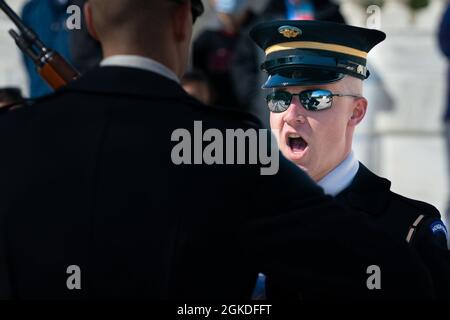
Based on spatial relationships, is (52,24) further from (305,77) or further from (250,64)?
(305,77)

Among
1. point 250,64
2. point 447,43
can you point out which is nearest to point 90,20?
point 250,64

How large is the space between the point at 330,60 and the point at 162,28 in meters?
1.13

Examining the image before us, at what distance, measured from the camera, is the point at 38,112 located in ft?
8.61

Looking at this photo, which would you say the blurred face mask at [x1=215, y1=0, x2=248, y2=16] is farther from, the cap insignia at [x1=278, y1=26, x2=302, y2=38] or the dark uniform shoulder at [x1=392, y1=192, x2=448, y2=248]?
the dark uniform shoulder at [x1=392, y1=192, x2=448, y2=248]

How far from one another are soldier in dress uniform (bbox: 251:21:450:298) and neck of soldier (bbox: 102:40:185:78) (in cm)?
96

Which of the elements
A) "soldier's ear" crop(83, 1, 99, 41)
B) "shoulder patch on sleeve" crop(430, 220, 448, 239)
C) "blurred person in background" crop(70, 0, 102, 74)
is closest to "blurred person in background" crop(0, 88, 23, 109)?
"blurred person in background" crop(70, 0, 102, 74)

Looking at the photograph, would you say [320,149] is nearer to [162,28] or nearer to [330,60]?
[330,60]

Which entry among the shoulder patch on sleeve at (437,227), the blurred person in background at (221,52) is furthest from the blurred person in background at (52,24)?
the shoulder patch on sleeve at (437,227)

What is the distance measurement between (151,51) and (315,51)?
1.14 metres

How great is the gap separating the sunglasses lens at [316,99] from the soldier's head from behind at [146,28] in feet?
3.16

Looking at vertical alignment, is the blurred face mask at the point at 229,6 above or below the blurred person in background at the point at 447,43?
above

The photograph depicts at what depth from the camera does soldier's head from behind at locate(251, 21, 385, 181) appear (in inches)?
141

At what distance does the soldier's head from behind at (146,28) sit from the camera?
8.57 feet

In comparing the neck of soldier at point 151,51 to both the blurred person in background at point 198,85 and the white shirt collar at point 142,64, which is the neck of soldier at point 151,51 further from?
the blurred person in background at point 198,85
